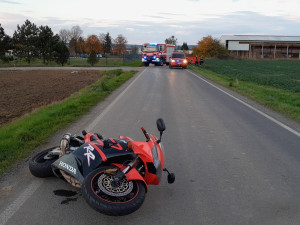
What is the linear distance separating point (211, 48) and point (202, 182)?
10403 cm

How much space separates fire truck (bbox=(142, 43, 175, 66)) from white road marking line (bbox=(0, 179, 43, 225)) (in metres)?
39.6

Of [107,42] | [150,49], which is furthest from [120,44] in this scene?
[150,49]

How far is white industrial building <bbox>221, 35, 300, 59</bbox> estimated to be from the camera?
112625 mm

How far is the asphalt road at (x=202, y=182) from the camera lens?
403 cm

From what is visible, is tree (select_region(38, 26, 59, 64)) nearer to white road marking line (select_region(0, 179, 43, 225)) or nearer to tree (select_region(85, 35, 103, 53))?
tree (select_region(85, 35, 103, 53))

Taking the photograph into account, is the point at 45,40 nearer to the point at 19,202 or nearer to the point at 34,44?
the point at 34,44

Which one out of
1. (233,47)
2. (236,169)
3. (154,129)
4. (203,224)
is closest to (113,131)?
(154,129)

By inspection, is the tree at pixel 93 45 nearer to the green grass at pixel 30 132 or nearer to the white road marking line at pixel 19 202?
the green grass at pixel 30 132

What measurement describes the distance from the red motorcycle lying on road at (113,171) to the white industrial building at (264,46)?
11279 cm

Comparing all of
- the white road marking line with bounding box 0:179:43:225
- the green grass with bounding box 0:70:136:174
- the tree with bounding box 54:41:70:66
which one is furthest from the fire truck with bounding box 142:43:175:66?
the white road marking line with bounding box 0:179:43:225

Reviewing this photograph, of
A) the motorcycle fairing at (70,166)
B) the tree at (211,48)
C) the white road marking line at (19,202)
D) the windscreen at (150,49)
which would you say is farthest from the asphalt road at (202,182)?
the tree at (211,48)

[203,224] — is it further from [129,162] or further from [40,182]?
[40,182]

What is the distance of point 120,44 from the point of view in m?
114

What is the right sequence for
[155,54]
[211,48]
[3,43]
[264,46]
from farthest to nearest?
[264,46], [211,48], [3,43], [155,54]
